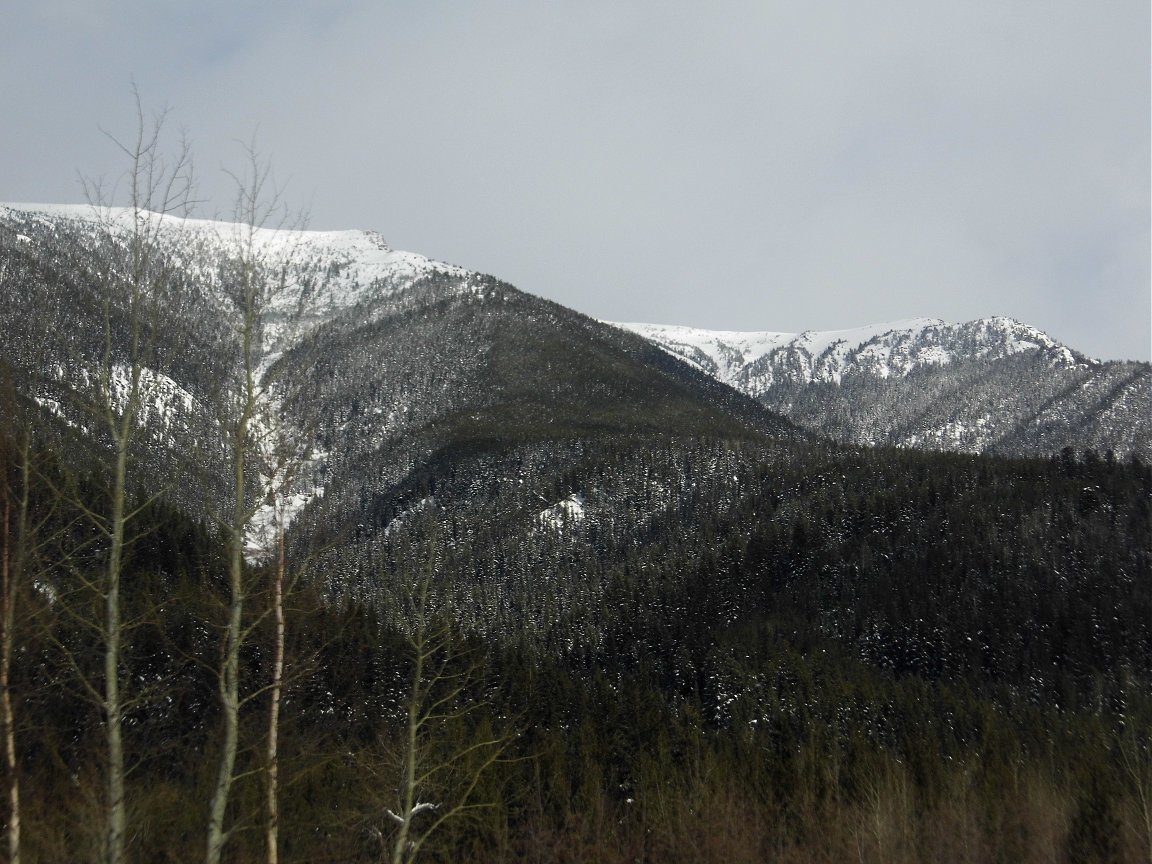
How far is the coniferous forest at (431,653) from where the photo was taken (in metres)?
12.7

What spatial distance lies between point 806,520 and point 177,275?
18045cm

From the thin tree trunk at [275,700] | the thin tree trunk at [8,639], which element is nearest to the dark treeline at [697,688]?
the thin tree trunk at [275,700]

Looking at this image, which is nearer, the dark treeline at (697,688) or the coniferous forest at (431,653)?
the coniferous forest at (431,653)

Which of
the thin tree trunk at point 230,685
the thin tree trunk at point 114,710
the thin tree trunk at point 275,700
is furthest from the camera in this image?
the thin tree trunk at point 275,700

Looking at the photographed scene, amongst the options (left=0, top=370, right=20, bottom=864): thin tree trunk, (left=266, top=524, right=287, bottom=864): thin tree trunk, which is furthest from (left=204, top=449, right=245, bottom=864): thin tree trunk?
(left=0, top=370, right=20, bottom=864): thin tree trunk

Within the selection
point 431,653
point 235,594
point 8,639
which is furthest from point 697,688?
point 8,639

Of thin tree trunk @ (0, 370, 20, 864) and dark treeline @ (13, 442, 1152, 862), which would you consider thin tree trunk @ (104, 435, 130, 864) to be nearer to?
dark treeline @ (13, 442, 1152, 862)

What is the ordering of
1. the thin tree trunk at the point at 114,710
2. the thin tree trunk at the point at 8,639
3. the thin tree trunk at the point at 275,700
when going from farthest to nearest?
the thin tree trunk at the point at 275,700 → the thin tree trunk at the point at 8,639 → the thin tree trunk at the point at 114,710

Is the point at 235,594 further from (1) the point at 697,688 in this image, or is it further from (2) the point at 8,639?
(1) the point at 697,688

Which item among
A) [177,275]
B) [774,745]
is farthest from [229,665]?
[774,745]

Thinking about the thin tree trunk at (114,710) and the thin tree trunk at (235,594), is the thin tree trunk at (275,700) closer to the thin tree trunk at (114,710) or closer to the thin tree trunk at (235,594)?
the thin tree trunk at (235,594)

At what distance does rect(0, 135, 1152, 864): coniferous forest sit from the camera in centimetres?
1269

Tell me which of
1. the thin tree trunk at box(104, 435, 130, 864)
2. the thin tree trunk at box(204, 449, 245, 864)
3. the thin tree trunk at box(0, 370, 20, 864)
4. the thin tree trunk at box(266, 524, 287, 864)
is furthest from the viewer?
the thin tree trunk at box(266, 524, 287, 864)

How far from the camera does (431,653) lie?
19875 mm
